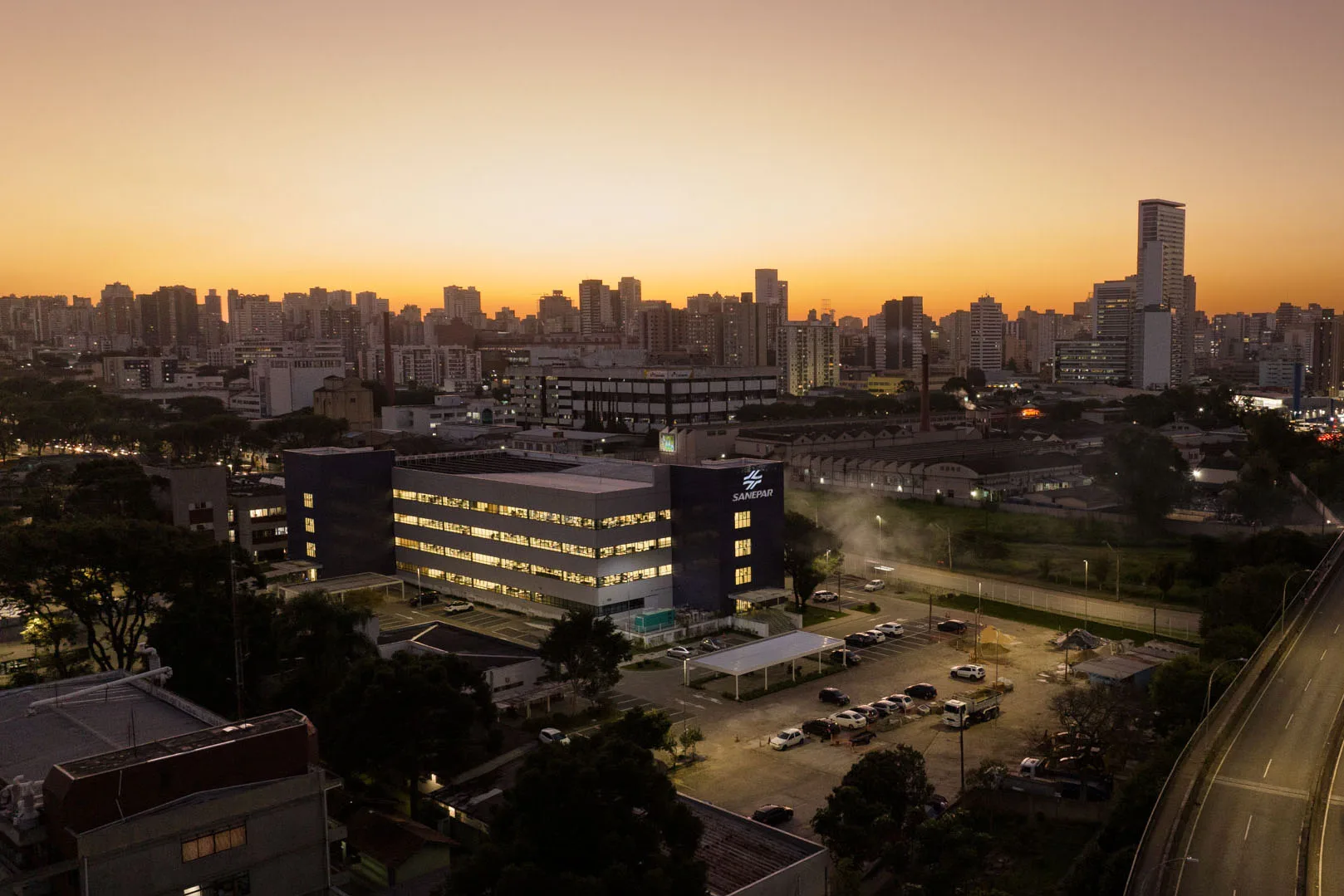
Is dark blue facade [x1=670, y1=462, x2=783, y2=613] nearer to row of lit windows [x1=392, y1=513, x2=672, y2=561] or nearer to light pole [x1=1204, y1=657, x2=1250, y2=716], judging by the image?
row of lit windows [x1=392, y1=513, x2=672, y2=561]

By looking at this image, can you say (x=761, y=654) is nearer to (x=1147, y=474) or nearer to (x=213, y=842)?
(x=213, y=842)

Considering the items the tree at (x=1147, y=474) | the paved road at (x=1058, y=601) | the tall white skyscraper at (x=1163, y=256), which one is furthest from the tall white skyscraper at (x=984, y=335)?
the paved road at (x=1058, y=601)

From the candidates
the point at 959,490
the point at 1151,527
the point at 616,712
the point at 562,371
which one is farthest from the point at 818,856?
the point at 562,371

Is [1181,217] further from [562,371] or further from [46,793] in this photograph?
[46,793]

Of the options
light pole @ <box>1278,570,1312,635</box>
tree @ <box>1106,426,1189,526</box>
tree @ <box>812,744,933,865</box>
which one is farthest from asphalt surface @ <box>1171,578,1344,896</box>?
tree @ <box>1106,426,1189,526</box>

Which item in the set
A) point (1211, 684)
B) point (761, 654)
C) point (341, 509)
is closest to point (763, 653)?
point (761, 654)

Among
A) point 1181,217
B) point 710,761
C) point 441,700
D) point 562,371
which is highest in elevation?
point 1181,217
